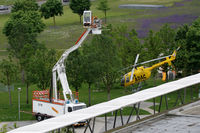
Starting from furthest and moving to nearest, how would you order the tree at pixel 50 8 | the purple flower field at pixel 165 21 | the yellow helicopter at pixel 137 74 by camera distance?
the tree at pixel 50 8
the purple flower field at pixel 165 21
the yellow helicopter at pixel 137 74

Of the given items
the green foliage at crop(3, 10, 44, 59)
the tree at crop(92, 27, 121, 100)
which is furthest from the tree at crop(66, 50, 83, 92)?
the green foliage at crop(3, 10, 44, 59)

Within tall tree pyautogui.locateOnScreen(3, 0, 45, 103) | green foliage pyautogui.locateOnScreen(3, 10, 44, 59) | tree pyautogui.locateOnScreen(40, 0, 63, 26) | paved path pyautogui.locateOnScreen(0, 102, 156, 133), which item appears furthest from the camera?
tree pyautogui.locateOnScreen(40, 0, 63, 26)

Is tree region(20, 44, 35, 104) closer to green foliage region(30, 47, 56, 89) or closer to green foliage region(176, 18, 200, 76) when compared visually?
green foliage region(30, 47, 56, 89)

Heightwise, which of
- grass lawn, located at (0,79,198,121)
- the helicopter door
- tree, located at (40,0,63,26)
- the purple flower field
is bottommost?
grass lawn, located at (0,79,198,121)

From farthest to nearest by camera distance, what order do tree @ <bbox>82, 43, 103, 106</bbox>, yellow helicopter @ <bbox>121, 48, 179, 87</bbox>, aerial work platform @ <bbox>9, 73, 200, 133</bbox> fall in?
1. yellow helicopter @ <bbox>121, 48, 179, 87</bbox>
2. tree @ <bbox>82, 43, 103, 106</bbox>
3. aerial work platform @ <bbox>9, 73, 200, 133</bbox>

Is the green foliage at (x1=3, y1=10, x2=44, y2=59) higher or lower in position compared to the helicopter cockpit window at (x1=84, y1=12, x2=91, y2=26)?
lower

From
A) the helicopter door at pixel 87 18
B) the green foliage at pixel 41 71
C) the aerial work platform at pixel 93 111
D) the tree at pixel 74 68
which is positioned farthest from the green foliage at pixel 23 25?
the aerial work platform at pixel 93 111

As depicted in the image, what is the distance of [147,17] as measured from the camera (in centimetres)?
11944

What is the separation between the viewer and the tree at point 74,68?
5128cm

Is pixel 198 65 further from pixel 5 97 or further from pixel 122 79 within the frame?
pixel 5 97

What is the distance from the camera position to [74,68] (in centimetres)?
5138

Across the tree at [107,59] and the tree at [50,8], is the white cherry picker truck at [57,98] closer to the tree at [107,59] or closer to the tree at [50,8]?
the tree at [107,59]

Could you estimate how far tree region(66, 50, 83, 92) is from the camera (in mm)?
51281

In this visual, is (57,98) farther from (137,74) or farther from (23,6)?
(23,6)
